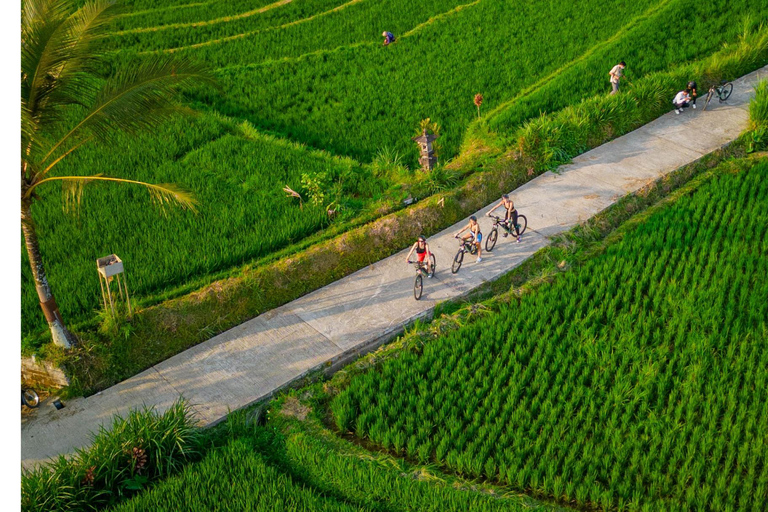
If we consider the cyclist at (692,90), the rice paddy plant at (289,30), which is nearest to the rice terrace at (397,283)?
the cyclist at (692,90)

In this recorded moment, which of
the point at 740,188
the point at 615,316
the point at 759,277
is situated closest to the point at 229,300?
the point at 615,316

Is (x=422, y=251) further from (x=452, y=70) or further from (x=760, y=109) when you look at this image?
(x=760, y=109)

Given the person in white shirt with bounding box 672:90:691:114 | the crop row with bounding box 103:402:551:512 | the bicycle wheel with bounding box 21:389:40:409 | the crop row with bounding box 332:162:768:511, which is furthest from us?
the person in white shirt with bounding box 672:90:691:114

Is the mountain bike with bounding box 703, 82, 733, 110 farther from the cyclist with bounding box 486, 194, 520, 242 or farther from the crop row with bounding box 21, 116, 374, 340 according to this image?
the crop row with bounding box 21, 116, 374, 340

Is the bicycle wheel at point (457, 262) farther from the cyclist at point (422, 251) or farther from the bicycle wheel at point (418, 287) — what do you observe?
the bicycle wheel at point (418, 287)

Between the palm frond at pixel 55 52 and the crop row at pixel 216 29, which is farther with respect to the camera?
the crop row at pixel 216 29

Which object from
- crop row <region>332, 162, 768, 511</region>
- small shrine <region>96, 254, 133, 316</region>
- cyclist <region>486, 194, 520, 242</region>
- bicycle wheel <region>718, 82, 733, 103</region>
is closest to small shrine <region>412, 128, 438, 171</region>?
cyclist <region>486, 194, 520, 242</region>

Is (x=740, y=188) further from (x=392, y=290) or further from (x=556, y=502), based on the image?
(x=556, y=502)
